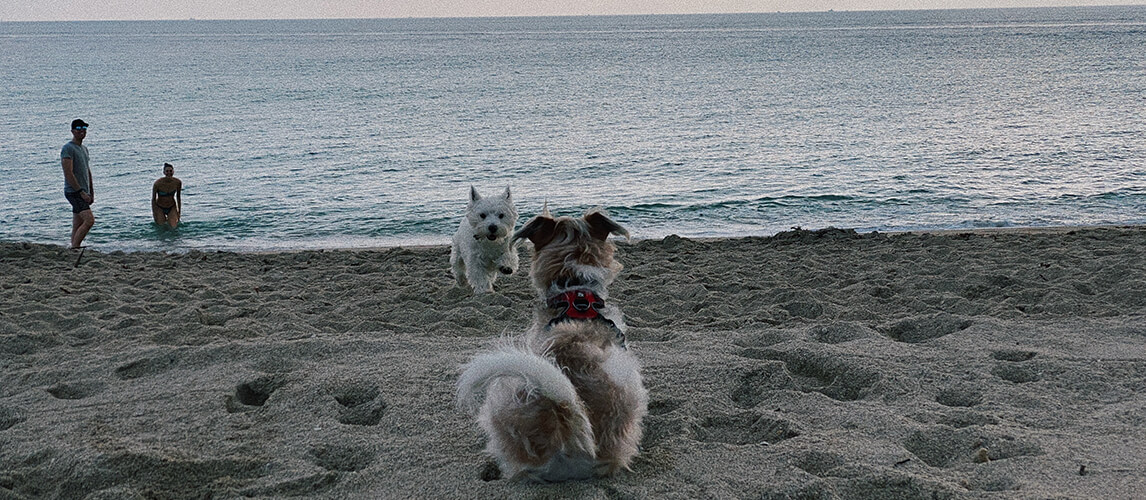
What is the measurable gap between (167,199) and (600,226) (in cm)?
1345

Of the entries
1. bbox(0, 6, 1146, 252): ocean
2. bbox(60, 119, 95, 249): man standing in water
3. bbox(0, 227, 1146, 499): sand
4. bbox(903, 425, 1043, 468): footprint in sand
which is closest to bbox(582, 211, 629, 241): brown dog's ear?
bbox(0, 227, 1146, 499): sand

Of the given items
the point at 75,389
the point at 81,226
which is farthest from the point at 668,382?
the point at 81,226

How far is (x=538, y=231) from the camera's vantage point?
4188mm

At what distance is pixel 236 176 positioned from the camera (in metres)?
21.2

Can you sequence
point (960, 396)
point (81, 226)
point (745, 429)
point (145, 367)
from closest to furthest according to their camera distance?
1. point (745, 429)
2. point (960, 396)
3. point (145, 367)
4. point (81, 226)

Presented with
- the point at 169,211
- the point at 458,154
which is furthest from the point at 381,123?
the point at 169,211

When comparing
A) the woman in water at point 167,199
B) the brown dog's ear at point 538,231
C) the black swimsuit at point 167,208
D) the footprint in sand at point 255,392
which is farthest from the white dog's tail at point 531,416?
the black swimsuit at point 167,208

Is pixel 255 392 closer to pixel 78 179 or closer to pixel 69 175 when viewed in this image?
pixel 69 175

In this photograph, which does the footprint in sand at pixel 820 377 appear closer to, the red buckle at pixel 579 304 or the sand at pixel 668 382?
the sand at pixel 668 382

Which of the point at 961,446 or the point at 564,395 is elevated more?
the point at 564,395

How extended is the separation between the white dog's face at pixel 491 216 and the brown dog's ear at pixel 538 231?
3.69 meters

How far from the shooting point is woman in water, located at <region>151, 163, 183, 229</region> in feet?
49.9

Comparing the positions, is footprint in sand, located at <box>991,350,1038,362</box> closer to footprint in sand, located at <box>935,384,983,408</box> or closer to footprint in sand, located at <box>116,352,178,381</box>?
footprint in sand, located at <box>935,384,983,408</box>

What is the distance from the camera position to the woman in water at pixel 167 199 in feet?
49.9
